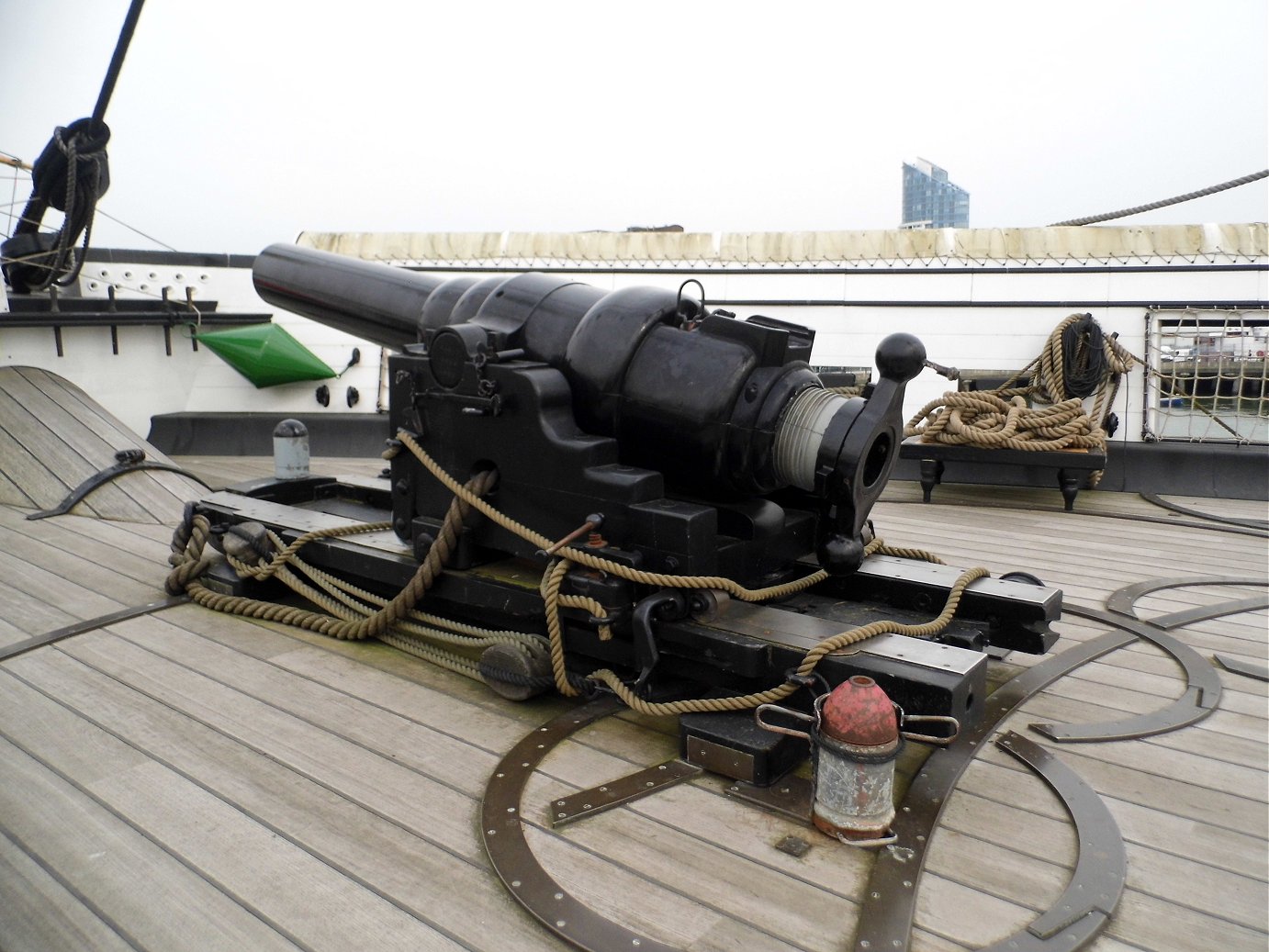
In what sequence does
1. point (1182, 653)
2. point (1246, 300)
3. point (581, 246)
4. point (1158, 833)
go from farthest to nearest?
point (581, 246), point (1246, 300), point (1182, 653), point (1158, 833)

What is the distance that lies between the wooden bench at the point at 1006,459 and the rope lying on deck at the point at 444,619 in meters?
2.06

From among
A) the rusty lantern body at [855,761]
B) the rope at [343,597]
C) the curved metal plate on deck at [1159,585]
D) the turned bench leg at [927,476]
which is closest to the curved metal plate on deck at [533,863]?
the rope at [343,597]

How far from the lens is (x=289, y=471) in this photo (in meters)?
3.30

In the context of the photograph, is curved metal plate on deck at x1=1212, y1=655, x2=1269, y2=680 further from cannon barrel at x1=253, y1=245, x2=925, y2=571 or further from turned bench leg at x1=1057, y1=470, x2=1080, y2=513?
turned bench leg at x1=1057, y1=470, x2=1080, y2=513

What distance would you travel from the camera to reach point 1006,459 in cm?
431

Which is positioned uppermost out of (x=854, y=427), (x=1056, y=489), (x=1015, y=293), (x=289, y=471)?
(x=1015, y=293)

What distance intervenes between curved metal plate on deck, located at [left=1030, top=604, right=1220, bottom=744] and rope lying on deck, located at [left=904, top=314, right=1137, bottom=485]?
1.96m

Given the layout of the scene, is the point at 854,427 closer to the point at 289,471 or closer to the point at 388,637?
the point at 388,637

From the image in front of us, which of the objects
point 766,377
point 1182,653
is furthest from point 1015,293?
point 766,377

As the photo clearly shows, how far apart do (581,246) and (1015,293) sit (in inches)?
97.6

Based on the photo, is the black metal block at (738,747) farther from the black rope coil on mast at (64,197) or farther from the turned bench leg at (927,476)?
the black rope coil on mast at (64,197)

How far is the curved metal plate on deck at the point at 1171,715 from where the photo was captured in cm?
187

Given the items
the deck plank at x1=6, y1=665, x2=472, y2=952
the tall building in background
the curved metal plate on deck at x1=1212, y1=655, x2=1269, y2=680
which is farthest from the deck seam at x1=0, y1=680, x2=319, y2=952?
the tall building in background

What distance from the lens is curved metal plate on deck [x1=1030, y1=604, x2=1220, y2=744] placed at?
1.87 m
